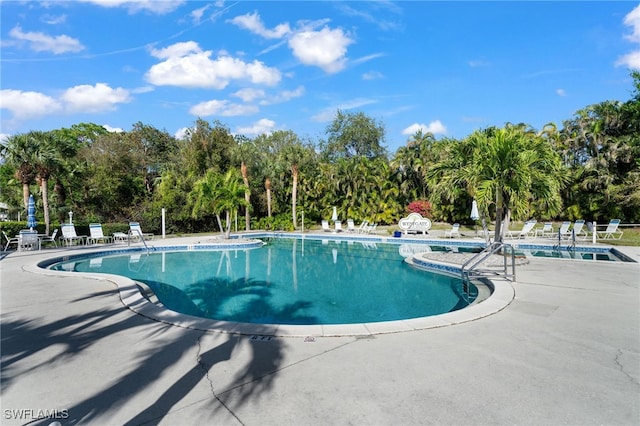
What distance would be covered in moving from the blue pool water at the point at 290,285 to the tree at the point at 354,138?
84.7 ft

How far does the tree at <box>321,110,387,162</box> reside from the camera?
38.9m

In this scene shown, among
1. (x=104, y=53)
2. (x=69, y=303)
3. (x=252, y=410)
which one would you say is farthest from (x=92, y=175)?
(x=252, y=410)

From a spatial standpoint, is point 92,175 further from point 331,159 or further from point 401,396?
point 401,396

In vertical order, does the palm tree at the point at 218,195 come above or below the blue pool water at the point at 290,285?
above

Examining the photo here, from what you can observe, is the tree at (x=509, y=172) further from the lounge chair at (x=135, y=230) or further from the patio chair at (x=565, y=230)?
the lounge chair at (x=135, y=230)

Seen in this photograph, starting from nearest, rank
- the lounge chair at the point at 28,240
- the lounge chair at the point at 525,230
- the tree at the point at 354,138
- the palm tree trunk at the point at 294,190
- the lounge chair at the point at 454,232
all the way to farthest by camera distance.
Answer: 1. the lounge chair at the point at 28,240
2. the lounge chair at the point at 525,230
3. the lounge chair at the point at 454,232
4. the palm tree trunk at the point at 294,190
5. the tree at the point at 354,138

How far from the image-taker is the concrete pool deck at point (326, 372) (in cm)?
260

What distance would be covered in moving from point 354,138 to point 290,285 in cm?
3213

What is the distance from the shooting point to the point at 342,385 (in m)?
3.02

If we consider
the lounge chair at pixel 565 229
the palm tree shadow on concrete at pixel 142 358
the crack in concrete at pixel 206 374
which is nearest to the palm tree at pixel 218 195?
the palm tree shadow on concrete at pixel 142 358

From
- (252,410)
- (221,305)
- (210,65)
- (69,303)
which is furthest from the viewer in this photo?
(210,65)

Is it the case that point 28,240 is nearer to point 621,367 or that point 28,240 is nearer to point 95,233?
point 95,233

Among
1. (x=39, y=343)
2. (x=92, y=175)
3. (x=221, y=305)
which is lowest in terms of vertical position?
(x=221, y=305)

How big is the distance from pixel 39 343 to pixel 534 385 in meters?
5.10
